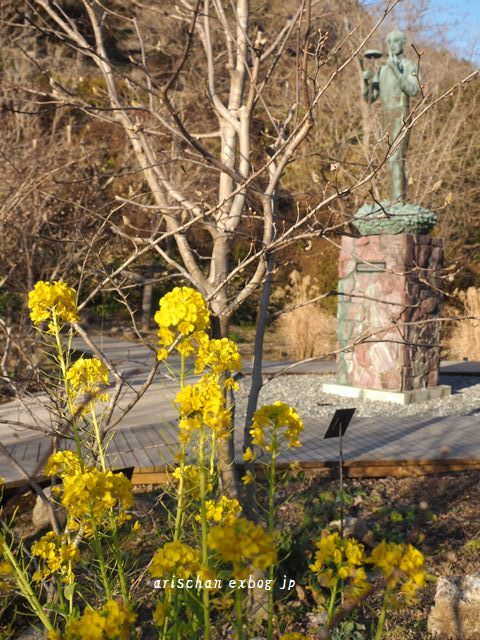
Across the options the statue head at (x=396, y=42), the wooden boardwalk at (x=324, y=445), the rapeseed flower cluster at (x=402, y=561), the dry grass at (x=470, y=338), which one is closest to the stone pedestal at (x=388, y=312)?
the wooden boardwalk at (x=324, y=445)

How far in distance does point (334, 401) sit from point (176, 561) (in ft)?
20.0

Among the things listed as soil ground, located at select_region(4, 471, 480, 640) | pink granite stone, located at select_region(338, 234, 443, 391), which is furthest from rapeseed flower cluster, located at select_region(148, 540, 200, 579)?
pink granite stone, located at select_region(338, 234, 443, 391)

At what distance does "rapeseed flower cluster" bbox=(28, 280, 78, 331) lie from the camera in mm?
1992

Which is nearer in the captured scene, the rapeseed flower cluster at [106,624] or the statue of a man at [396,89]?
the rapeseed flower cluster at [106,624]

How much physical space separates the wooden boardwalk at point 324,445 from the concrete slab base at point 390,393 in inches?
33.8

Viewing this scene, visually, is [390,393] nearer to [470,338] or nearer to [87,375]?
[470,338]

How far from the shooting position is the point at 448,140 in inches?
600

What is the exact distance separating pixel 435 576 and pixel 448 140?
13.5 metres

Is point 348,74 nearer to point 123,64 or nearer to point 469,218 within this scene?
point 469,218

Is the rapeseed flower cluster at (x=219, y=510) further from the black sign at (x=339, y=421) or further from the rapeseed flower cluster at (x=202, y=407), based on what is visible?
the black sign at (x=339, y=421)

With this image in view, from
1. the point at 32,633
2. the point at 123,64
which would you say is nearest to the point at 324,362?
the point at 32,633

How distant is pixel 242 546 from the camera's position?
1116mm

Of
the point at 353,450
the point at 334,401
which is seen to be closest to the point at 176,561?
the point at 353,450

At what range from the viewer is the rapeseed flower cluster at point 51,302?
1.99 m
